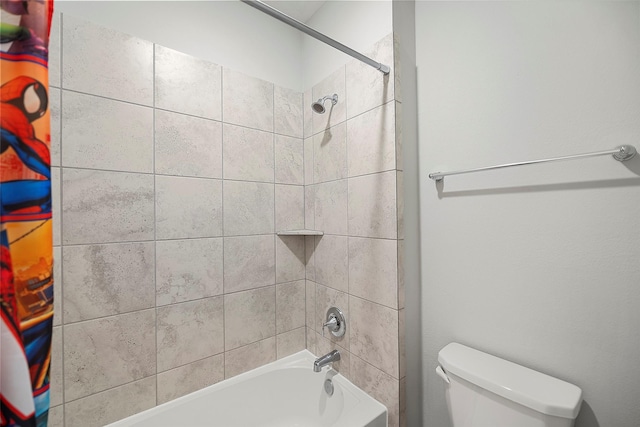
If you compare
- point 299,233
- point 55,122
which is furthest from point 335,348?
point 55,122

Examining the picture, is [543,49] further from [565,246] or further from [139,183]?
[139,183]

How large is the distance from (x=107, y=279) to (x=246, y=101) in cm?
106

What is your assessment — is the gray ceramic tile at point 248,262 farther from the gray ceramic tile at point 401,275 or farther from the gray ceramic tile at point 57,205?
the gray ceramic tile at point 401,275

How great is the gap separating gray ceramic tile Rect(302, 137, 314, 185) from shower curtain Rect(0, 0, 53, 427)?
1235 millimetres

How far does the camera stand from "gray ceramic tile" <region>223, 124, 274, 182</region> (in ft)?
4.60

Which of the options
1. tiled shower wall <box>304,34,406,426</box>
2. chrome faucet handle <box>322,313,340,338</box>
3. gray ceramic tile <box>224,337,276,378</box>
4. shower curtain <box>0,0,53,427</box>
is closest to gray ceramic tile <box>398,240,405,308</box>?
tiled shower wall <box>304,34,406,426</box>

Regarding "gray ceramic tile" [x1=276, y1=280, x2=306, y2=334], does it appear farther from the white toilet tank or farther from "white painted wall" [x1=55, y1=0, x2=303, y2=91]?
"white painted wall" [x1=55, y1=0, x2=303, y2=91]

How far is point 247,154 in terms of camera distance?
1461 mm

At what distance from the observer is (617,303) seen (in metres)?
0.77

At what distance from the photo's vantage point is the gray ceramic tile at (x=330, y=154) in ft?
4.61

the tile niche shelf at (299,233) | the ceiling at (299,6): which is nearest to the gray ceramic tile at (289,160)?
the tile niche shelf at (299,233)

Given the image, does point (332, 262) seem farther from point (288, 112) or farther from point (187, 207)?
point (288, 112)

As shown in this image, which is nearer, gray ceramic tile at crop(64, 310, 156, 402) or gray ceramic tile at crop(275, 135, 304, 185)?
gray ceramic tile at crop(64, 310, 156, 402)

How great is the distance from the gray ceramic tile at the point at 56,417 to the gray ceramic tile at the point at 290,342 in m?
0.91
